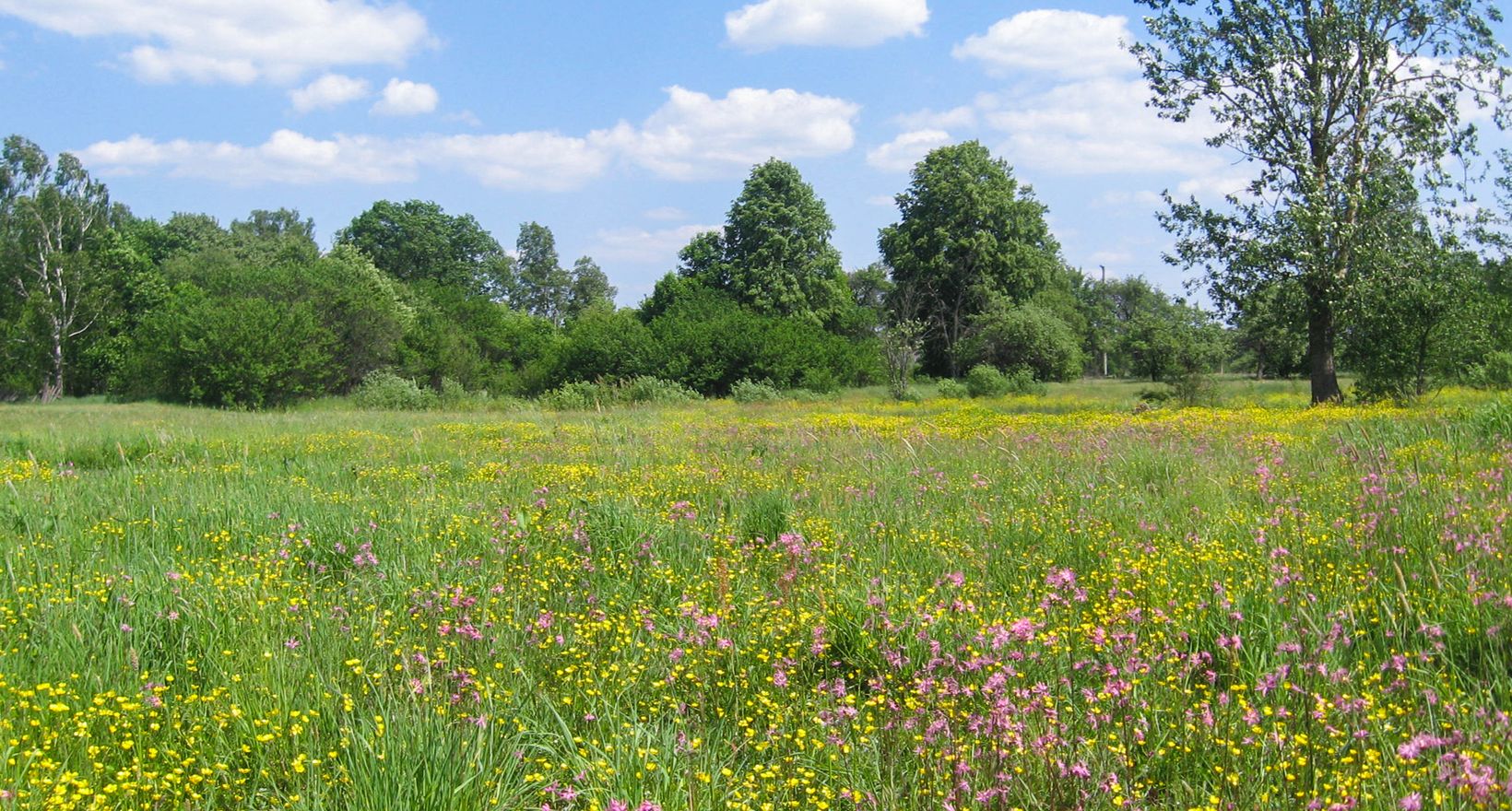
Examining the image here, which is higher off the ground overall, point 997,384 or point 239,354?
point 239,354

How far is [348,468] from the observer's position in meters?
9.30

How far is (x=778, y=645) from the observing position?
391cm

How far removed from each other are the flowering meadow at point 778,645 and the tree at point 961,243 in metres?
44.5

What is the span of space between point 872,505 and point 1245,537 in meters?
2.36

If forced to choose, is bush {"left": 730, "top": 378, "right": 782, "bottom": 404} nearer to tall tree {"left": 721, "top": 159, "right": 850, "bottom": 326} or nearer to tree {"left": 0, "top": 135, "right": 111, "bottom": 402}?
tall tree {"left": 721, "top": 159, "right": 850, "bottom": 326}

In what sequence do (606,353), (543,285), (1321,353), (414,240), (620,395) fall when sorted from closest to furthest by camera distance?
(1321,353) < (620,395) < (606,353) < (414,240) < (543,285)

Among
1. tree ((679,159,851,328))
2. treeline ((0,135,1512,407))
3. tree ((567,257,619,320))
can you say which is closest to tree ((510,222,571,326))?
tree ((567,257,619,320))

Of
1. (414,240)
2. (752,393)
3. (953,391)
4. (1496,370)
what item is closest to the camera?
(1496,370)

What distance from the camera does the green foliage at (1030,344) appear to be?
4459cm

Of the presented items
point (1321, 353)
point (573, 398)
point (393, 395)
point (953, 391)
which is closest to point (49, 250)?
point (393, 395)

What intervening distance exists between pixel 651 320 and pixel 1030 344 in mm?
20141

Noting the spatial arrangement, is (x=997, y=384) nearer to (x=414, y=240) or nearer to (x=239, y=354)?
(x=239, y=354)

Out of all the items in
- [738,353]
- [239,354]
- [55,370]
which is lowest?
[55,370]

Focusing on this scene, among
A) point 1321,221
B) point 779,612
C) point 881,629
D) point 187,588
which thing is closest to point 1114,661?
point 881,629
